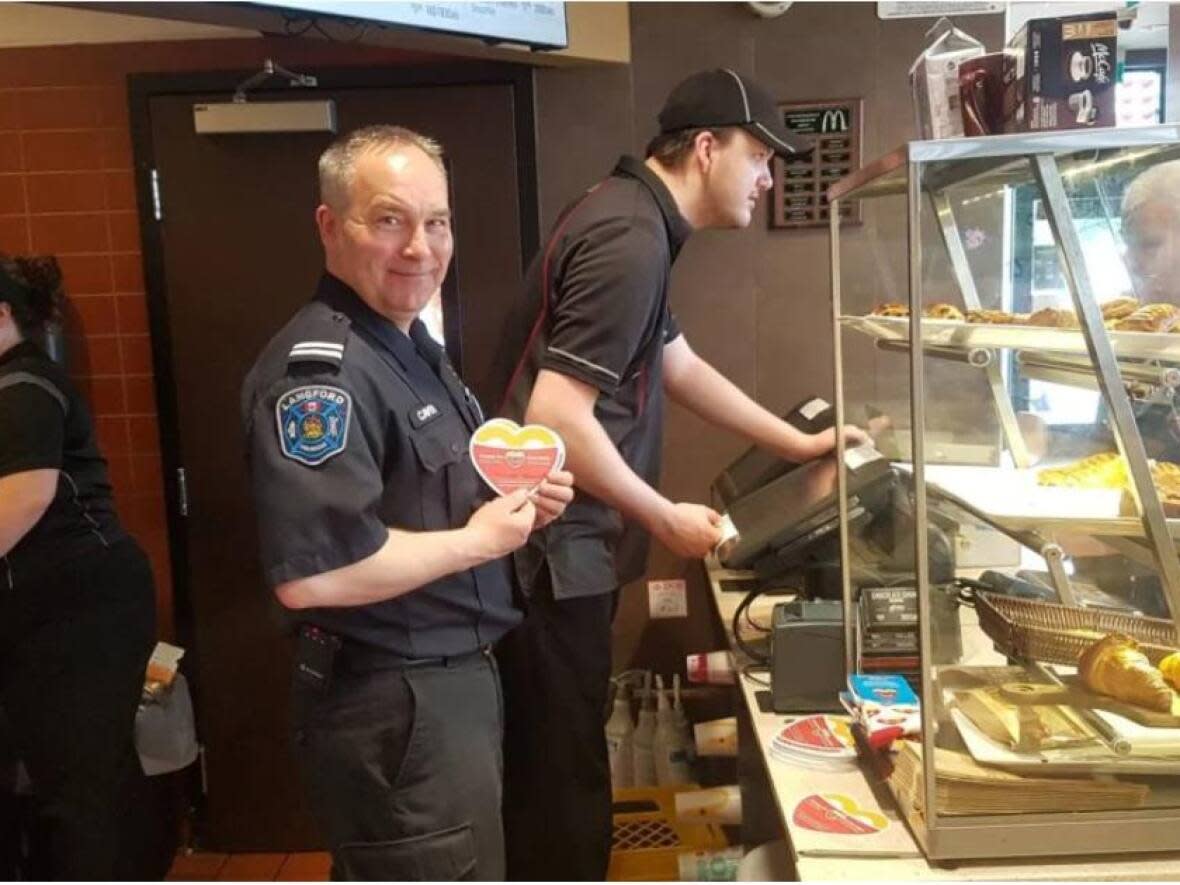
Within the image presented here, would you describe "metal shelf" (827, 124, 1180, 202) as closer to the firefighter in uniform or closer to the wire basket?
the wire basket

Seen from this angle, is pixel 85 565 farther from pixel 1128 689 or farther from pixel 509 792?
pixel 1128 689

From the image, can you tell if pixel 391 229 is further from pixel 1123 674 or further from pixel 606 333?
pixel 1123 674

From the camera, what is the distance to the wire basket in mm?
1416

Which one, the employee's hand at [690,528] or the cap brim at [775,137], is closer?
the employee's hand at [690,528]

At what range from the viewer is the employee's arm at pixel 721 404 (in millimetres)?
2535

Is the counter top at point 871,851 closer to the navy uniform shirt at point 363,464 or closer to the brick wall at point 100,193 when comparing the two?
the navy uniform shirt at point 363,464

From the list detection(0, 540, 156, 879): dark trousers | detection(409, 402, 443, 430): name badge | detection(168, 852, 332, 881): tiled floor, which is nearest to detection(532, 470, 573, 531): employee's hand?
detection(409, 402, 443, 430): name badge

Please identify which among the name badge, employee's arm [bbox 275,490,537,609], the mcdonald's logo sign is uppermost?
the mcdonald's logo sign

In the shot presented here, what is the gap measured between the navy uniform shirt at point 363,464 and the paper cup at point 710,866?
914 millimetres

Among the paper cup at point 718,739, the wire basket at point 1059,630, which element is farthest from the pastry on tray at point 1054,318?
the paper cup at point 718,739

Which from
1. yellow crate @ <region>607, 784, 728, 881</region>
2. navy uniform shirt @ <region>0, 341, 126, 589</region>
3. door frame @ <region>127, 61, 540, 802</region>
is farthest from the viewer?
door frame @ <region>127, 61, 540, 802</region>

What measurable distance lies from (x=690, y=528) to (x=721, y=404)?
28.4 inches

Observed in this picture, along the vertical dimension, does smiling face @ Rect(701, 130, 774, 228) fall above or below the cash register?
above

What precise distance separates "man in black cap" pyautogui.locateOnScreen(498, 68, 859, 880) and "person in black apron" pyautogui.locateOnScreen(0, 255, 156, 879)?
1011mm
